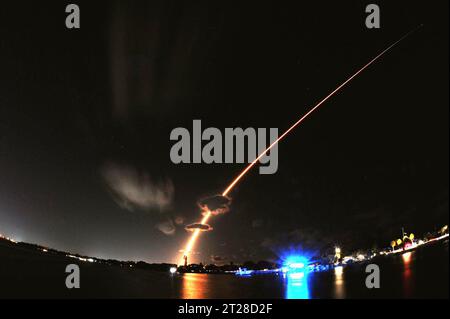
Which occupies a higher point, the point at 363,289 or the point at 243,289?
the point at 363,289

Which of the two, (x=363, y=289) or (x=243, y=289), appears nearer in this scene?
(x=363, y=289)
